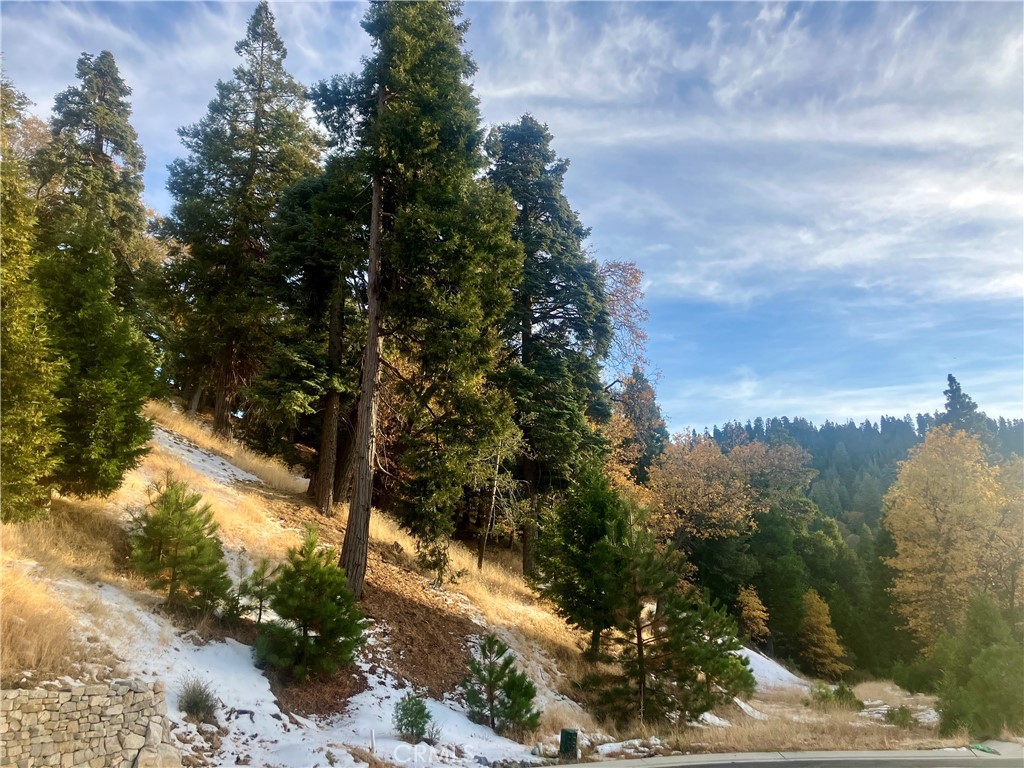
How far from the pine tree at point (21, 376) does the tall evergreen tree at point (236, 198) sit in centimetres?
949

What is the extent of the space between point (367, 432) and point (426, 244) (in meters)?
4.56

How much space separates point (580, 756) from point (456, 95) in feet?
48.4

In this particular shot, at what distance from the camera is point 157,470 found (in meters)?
14.3

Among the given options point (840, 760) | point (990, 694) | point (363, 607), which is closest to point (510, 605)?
point (363, 607)

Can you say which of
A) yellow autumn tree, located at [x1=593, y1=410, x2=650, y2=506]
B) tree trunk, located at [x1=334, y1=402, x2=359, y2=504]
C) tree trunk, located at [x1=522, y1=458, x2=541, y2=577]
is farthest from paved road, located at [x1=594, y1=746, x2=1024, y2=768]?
yellow autumn tree, located at [x1=593, y1=410, x2=650, y2=506]

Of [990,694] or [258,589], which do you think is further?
[990,694]

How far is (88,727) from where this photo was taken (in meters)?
6.49

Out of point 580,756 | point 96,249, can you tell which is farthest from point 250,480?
point 580,756

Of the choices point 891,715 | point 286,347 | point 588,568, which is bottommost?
point 891,715

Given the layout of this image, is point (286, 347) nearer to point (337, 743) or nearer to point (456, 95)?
point (456, 95)

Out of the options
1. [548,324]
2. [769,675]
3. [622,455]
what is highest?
[548,324]

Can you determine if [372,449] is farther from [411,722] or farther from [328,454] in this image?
[411,722]

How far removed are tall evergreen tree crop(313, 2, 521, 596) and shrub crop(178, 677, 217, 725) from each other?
454 cm

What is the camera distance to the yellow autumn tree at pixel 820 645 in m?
42.9
